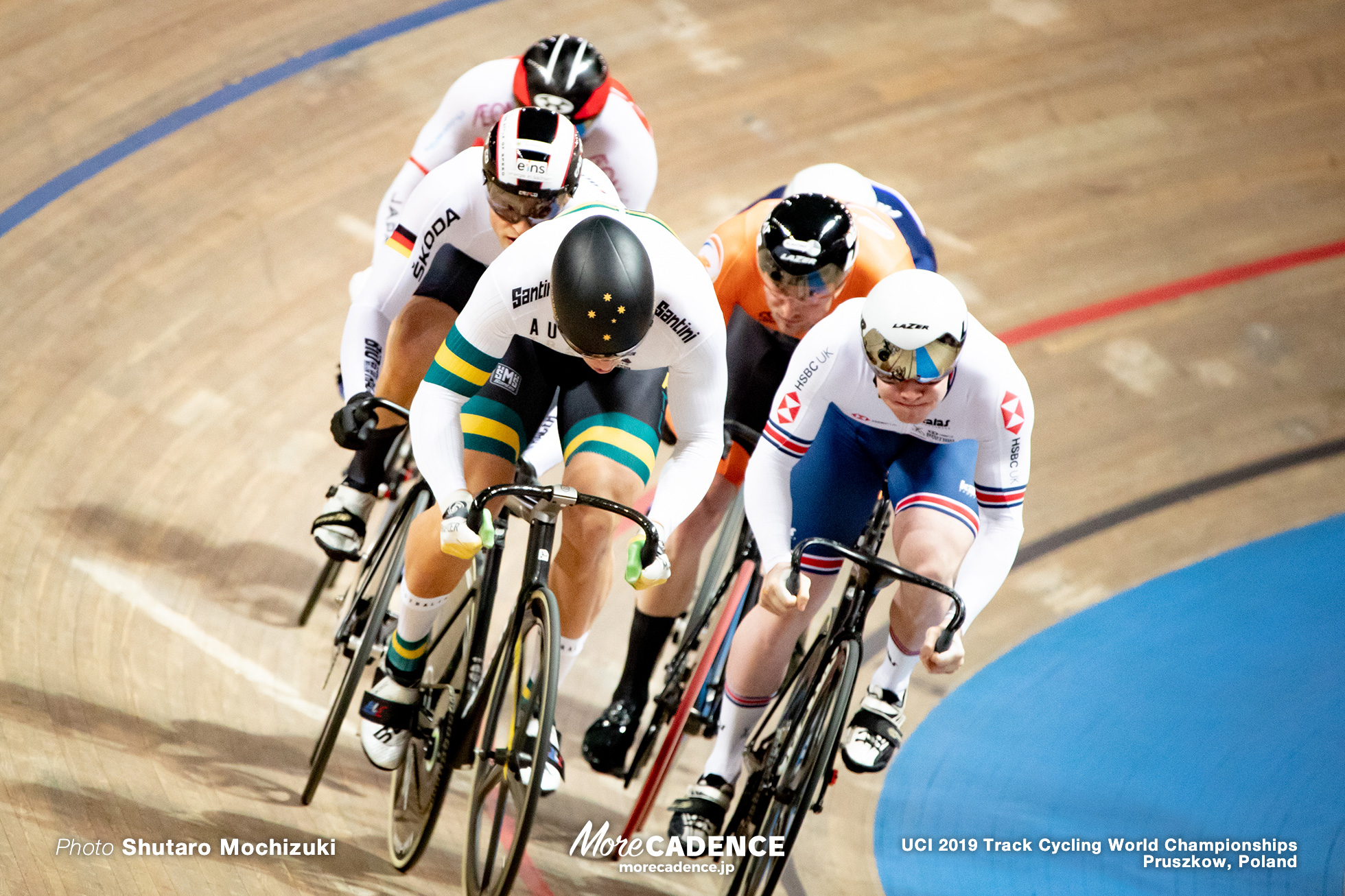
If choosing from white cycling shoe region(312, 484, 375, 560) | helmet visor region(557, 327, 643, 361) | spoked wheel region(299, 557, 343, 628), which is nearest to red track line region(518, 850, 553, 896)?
white cycling shoe region(312, 484, 375, 560)

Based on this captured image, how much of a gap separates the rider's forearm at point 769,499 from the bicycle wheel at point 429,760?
655mm

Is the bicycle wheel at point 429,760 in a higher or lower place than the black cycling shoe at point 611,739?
higher

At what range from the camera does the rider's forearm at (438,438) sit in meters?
2.84

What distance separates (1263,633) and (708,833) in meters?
2.24

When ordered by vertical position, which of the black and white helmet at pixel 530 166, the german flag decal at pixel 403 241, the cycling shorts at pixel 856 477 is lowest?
the cycling shorts at pixel 856 477

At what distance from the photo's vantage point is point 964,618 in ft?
9.36

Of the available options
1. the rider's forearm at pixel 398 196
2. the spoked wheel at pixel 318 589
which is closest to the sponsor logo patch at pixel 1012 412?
the rider's forearm at pixel 398 196

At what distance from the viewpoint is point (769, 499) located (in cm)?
310

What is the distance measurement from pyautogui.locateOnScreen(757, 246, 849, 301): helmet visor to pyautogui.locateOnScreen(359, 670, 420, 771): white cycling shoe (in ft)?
4.17

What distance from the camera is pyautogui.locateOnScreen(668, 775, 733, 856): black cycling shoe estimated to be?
3.37 m

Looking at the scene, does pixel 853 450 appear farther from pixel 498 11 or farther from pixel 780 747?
pixel 498 11

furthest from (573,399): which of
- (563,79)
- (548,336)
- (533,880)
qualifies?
(563,79)

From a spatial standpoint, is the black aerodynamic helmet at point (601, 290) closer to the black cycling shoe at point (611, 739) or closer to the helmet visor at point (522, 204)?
the helmet visor at point (522, 204)

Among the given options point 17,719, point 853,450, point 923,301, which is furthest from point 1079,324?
point 17,719
